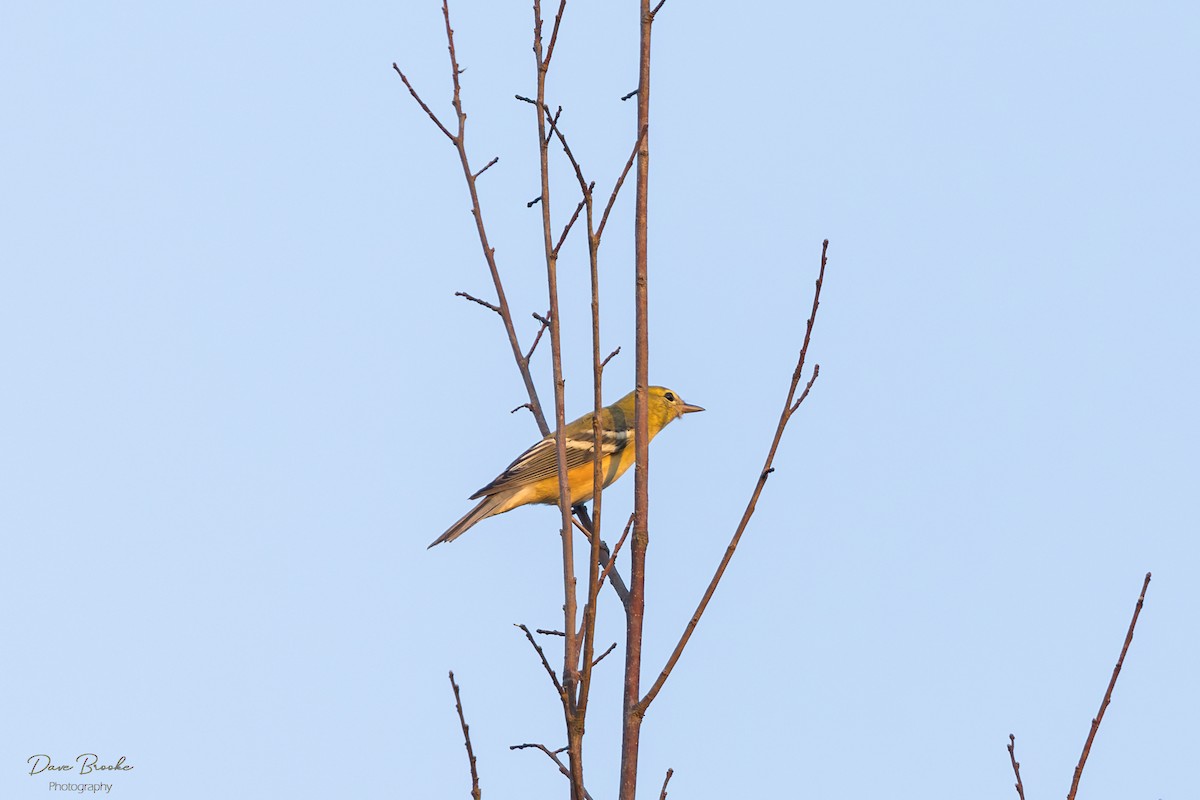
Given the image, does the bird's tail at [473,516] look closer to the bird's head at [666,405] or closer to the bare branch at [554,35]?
the bird's head at [666,405]

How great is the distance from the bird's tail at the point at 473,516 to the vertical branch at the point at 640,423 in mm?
5294

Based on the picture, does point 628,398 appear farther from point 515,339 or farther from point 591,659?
point 591,659

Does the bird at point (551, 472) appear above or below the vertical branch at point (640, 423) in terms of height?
above

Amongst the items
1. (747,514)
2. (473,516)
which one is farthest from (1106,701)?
(473,516)

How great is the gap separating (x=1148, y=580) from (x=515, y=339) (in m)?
3.18

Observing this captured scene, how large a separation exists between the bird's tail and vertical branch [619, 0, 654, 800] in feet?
17.4

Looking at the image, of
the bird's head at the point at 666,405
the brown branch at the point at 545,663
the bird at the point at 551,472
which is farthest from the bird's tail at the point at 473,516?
the brown branch at the point at 545,663

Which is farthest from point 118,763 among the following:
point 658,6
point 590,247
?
point 658,6

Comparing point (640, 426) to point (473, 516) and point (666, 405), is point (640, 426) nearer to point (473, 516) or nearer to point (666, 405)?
point (473, 516)

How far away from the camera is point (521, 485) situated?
30.8 feet

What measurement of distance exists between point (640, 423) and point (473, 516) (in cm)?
557

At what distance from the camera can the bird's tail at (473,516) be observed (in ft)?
29.1

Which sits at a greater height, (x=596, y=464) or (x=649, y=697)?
(x=596, y=464)

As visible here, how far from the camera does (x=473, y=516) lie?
9070 mm
